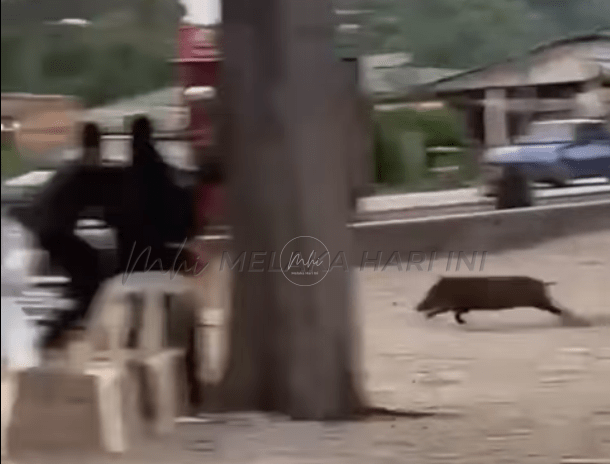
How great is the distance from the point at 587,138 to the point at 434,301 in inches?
16.0

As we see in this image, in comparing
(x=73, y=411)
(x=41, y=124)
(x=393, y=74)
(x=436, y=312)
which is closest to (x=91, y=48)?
(x=41, y=124)

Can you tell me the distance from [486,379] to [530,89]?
0.53 metres

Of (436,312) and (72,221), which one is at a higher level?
(72,221)

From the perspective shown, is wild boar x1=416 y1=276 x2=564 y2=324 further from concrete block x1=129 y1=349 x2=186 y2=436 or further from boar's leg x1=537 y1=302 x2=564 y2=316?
concrete block x1=129 y1=349 x2=186 y2=436

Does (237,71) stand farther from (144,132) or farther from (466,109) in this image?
(466,109)

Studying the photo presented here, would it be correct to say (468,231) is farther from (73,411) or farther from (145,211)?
(73,411)

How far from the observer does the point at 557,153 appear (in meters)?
1.11

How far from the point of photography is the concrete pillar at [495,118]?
1.10 meters

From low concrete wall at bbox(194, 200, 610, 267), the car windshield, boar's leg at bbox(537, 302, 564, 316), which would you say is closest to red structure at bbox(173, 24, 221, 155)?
low concrete wall at bbox(194, 200, 610, 267)

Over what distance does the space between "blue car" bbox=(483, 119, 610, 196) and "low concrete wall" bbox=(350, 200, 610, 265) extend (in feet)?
0.20

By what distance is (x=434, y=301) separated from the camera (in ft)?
3.60

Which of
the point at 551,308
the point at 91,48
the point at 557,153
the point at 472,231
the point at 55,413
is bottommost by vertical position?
the point at 55,413

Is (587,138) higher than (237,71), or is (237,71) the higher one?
(237,71)


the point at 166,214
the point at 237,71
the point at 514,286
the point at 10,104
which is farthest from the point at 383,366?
the point at 10,104
